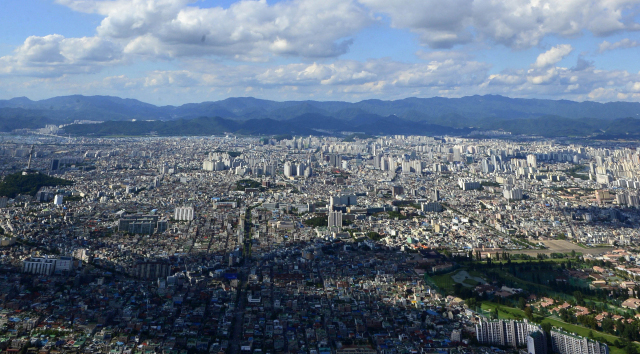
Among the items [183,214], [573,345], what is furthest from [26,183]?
[573,345]

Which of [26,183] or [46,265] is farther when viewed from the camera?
[26,183]

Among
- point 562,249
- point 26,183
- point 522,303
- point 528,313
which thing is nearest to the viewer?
point 528,313

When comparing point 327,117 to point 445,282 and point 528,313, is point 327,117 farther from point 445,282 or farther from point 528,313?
point 528,313

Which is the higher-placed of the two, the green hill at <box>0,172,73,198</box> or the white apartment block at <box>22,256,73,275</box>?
the green hill at <box>0,172,73,198</box>

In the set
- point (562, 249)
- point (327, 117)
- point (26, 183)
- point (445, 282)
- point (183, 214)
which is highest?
point (327, 117)

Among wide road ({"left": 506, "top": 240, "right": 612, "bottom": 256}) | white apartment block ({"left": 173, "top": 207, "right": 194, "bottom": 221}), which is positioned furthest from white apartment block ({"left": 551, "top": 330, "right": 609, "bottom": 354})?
white apartment block ({"left": 173, "top": 207, "right": 194, "bottom": 221})

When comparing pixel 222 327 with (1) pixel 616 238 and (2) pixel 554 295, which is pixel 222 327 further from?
(1) pixel 616 238

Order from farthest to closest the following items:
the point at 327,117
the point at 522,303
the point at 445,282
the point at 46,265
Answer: the point at 327,117
the point at 445,282
the point at 46,265
the point at 522,303

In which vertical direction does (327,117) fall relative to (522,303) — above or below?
above

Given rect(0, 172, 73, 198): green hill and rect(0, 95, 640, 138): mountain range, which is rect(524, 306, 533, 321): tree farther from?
rect(0, 95, 640, 138): mountain range
